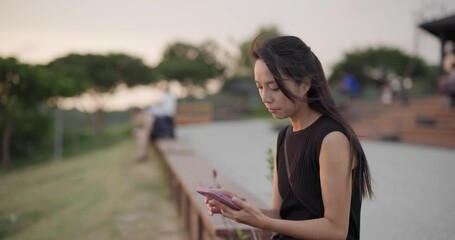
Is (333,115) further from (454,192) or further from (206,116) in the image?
(206,116)

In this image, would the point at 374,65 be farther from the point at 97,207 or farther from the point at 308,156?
the point at 308,156

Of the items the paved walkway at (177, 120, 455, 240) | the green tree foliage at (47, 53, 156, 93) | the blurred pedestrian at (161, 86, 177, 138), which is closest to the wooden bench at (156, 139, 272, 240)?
the paved walkway at (177, 120, 455, 240)

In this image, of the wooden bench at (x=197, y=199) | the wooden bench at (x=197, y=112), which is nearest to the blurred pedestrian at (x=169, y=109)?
the wooden bench at (x=197, y=199)

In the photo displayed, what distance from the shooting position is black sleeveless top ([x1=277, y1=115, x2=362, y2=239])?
5.82 feet

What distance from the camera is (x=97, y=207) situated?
753 cm

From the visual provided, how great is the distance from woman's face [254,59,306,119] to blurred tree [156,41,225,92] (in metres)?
47.2

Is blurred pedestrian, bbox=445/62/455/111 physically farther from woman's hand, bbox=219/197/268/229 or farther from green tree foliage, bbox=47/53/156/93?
green tree foliage, bbox=47/53/156/93

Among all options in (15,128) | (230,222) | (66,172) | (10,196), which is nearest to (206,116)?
(15,128)

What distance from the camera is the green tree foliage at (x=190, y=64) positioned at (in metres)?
48.9

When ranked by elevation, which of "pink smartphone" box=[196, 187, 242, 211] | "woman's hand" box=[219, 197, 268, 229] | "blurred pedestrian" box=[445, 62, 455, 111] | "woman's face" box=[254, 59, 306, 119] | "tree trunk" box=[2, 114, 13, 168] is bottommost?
"tree trunk" box=[2, 114, 13, 168]

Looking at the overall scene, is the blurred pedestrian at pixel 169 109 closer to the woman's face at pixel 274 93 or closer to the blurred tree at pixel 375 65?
the woman's face at pixel 274 93

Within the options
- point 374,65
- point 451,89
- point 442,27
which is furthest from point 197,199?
point 374,65

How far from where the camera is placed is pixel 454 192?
219 inches

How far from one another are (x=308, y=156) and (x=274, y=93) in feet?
0.88
